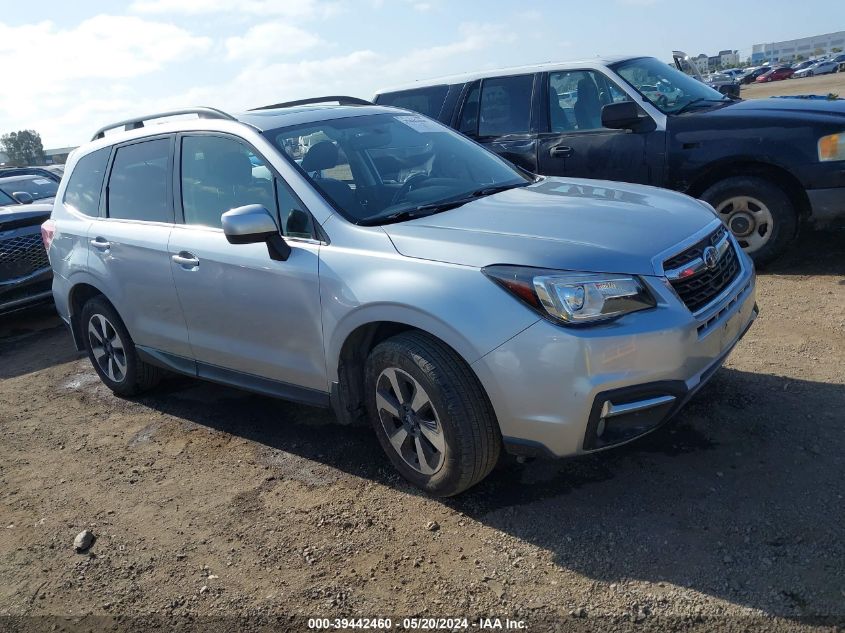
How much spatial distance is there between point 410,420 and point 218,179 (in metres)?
1.81

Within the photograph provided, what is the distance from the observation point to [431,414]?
3.18m

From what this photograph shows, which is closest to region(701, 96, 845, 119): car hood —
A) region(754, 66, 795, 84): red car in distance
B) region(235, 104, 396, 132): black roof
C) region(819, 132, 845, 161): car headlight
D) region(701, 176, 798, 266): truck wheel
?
region(819, 132, 845, 161): car headlight

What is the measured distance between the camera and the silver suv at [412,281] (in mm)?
2820

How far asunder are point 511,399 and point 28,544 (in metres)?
2.48

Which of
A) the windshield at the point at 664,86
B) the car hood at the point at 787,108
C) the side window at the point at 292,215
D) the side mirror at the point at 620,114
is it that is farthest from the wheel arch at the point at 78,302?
the car hood at the point at 787,108

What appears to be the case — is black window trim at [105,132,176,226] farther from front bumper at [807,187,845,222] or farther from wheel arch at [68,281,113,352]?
front bumper at [807,187,845,222]

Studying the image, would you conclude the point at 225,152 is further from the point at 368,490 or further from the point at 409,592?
the point at 409,592

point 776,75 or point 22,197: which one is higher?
point 776,75

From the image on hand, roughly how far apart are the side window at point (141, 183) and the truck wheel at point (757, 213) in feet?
13.9

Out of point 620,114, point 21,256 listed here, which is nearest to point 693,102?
point 620,114

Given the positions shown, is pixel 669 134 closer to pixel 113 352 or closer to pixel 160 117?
pixel 160 117

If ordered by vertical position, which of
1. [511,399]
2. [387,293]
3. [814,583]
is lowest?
[814,583]

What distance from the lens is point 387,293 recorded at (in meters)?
3.13

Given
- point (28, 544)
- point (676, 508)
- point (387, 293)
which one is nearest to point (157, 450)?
point (28, 544)
